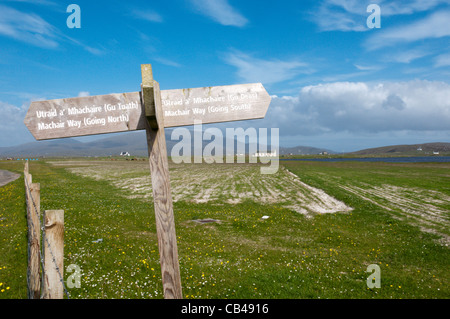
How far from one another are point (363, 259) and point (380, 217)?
8.44m

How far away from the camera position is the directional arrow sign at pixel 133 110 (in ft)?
12.7

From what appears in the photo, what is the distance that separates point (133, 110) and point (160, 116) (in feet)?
1.57

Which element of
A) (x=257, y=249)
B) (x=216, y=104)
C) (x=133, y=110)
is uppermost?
(x=216, y=104)

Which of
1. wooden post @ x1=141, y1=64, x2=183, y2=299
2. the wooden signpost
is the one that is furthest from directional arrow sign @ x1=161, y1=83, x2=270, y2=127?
wooden post @ x1=141, y1=64, x2=183, y2=299

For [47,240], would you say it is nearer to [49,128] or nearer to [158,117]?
[49,128]

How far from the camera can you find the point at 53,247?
4562 mm

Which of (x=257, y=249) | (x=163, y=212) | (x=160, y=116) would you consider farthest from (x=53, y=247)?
(x=257, y=249)

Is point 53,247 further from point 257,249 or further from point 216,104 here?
point 257,249

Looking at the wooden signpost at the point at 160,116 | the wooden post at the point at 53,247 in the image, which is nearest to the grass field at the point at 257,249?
the wooden post at the point at 53,247

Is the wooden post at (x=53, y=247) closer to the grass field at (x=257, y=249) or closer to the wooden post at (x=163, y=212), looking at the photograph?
the wooden post at (x=163, y=212)

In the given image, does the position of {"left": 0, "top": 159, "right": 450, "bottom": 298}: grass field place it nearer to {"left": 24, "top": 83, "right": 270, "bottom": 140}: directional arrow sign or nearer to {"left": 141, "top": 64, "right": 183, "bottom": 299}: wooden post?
{"left": 141, "top": 64, "right": 183, "bottom": 299}: wooden post

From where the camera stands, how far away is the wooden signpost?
Answer: 385cm

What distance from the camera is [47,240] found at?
450 cm
